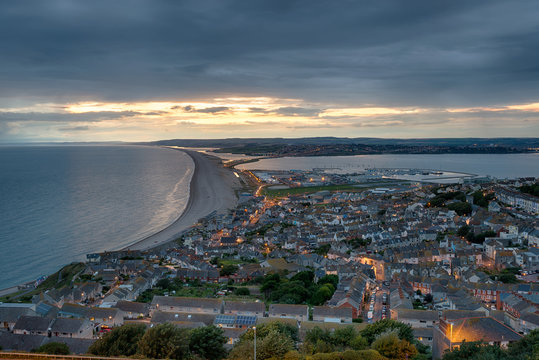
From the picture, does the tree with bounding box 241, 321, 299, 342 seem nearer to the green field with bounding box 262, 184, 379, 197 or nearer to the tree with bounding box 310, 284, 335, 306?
the tree with bounding box 310, 284, 335, 306

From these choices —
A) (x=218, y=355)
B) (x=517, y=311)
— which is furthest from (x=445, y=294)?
(x=218, y=355)

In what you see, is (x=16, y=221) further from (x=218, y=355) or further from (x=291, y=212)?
(x=218, y=355)

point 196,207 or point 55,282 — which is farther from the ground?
point 196,207

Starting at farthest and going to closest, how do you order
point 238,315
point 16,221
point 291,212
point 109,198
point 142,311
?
point 109,198 < point 291,212 < point 16,221 < point 142,311 < point 238,315

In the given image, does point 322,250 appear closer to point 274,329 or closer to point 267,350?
point 274,329

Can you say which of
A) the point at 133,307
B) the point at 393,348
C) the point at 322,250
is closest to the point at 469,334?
the point at 393,348

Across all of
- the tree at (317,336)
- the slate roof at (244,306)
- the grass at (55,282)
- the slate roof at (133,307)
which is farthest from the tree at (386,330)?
the grass at (55,282)
